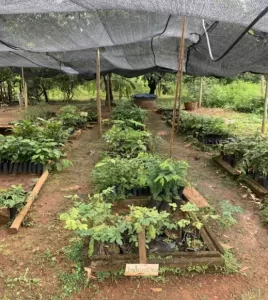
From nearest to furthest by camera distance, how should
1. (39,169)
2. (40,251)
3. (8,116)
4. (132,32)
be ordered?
(40,251), (132,32), (39,169), (8,116)

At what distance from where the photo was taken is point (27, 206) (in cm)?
343

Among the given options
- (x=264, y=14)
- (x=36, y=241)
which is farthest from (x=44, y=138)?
(x=264, y=14)

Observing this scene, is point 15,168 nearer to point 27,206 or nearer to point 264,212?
point 27,206

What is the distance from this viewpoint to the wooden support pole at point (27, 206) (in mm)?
2984

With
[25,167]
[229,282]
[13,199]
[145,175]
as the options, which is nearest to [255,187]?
[145,175]

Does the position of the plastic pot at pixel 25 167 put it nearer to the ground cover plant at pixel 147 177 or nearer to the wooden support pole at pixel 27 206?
the wooden support pole at pixel 27 206

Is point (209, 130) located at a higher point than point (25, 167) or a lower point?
higher

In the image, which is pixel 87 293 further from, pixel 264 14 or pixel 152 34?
pixel 152 34

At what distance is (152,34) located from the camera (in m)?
4.23

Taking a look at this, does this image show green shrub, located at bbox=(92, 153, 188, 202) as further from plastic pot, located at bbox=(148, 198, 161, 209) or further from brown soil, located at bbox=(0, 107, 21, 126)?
brown soil, located at bbox=(0, 107, 21, 126)

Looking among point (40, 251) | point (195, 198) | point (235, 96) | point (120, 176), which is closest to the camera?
point (40, 251)

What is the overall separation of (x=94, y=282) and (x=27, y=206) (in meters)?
1.46

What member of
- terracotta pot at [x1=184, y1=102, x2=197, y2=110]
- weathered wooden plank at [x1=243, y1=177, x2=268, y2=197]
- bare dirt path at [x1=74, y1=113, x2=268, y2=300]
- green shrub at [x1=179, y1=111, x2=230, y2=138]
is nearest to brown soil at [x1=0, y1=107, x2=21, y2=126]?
green shrub at [x1=179, y1=111, x2=230, y2=138]

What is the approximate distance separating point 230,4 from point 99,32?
2.08 metres
